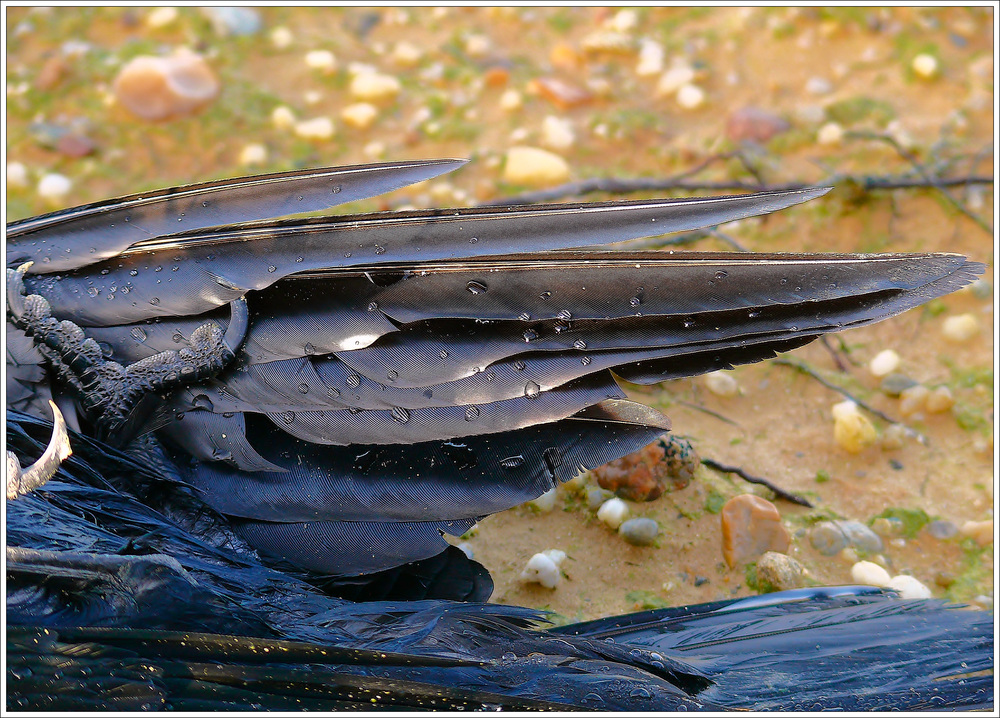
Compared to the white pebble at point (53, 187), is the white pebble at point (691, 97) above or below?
above

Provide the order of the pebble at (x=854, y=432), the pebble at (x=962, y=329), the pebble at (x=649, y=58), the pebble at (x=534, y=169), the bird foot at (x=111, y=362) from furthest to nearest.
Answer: the pebble at (x=649, y=58)
the pebble at (x=534, y=169)
the pebble at (x=962, y=329)
the pebble at (x=854, y=432)
the bird foot at (x=111, y=362)

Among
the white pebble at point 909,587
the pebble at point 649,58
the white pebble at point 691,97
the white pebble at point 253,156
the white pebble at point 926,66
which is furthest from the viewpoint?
the pebble at point 649,58

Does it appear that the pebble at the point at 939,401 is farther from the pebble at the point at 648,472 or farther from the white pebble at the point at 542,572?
the white pebble at the point at 542,572

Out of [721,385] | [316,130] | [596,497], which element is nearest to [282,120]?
[316,130]

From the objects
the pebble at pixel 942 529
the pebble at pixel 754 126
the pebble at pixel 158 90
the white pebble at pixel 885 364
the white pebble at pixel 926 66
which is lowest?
the pebble at pixel 942 529

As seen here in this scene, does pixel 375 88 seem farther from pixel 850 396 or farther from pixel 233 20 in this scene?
pixel 850 396

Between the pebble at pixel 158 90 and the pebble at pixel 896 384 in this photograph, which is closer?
the pebble at pixel 896 384

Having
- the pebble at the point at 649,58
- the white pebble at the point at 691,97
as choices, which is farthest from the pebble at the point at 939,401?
the pebble at the point at 649,58
